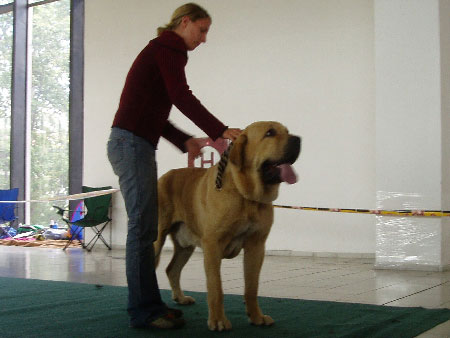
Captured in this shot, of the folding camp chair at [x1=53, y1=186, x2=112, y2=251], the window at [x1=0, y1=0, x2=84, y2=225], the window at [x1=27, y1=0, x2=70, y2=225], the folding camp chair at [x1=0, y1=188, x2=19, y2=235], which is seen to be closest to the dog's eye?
the folding camp chair at [x1=53, y1=186, x2=112, y2=251]

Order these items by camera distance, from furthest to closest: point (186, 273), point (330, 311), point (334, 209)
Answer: point (334, 209) < point (186, 273) < point (330, 311)

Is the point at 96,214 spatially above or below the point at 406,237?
above

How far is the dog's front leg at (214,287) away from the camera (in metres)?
2.56

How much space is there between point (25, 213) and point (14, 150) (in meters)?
1.21

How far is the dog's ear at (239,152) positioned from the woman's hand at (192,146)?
1.65 feet

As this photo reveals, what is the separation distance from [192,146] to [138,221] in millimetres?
595

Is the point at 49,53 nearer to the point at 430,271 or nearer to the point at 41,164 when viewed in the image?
the point at 41,164

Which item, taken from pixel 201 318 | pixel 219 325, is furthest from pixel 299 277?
pixel 219 325

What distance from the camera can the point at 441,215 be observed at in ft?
18.1

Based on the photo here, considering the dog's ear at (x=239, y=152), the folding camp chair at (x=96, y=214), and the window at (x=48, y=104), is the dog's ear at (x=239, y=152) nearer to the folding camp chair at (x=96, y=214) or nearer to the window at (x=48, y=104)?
the folding camp chair at (x=96, y=214)

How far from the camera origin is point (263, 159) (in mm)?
2492

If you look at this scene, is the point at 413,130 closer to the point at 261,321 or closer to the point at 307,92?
the point at 307,92

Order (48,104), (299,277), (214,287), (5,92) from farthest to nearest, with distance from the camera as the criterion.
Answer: (5,92) < (48,104) < (299,277) < (214,287)

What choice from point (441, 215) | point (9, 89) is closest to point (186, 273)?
point (441, 215)
